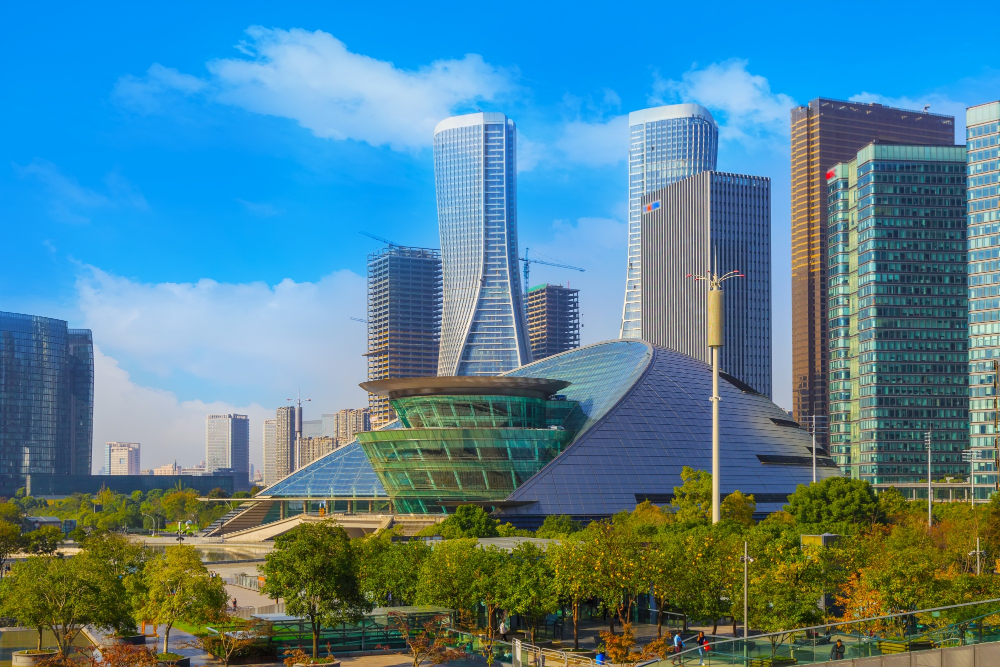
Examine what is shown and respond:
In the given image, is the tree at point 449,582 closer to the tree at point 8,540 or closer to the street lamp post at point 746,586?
the street lamp post at point 746,586

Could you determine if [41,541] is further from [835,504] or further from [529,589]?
[835,504]

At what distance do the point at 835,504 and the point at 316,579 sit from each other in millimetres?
63263

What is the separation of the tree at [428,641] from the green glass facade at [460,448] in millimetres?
64553

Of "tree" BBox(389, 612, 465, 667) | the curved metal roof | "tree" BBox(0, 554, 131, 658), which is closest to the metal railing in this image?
"tree" BBox(389, 612, 465, 667)

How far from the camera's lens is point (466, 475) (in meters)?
133

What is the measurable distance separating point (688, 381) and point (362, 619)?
98961 millimetres

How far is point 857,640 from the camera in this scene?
35.2m

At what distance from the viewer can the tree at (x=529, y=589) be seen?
2371 inches

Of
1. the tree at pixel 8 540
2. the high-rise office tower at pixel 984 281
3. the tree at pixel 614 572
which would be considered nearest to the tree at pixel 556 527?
the tree at pixel 614 572

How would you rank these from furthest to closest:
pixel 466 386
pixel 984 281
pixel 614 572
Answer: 1. pixel 984 281
2. pixel 466 386
3. pixel 614 572

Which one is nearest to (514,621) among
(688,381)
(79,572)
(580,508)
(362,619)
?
(362,619)

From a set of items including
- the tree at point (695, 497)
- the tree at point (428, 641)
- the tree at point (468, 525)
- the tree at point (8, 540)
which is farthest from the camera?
the tree at point (8, 540)

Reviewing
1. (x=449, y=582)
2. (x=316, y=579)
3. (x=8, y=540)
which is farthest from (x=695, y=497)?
(x=8, y=540)

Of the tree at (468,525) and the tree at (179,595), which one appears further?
the tree at (468,525)
